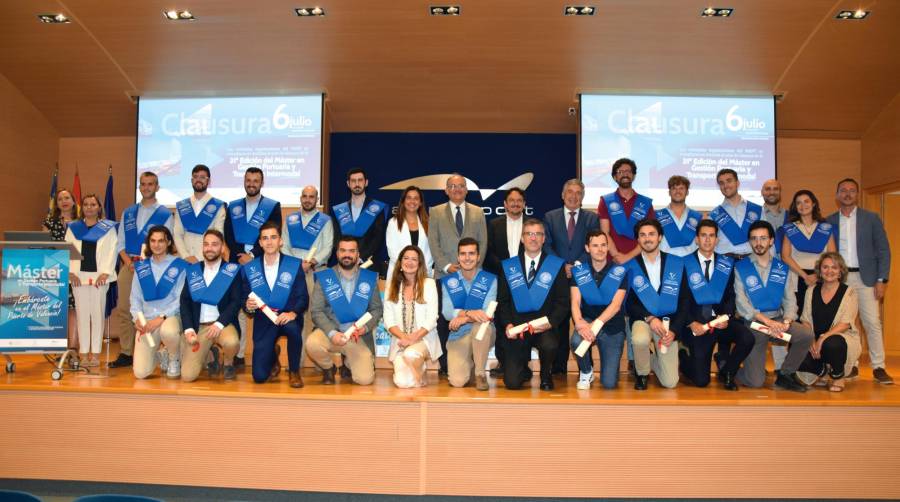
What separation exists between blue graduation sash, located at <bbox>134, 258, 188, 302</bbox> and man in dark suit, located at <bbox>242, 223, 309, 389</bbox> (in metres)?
0.54

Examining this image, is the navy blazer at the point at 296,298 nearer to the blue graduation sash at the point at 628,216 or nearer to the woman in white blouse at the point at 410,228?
the woman in white blouse at the point at 410,228

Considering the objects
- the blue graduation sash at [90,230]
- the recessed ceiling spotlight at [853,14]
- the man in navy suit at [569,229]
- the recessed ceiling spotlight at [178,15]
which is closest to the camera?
the man in navy suit at [569,229]

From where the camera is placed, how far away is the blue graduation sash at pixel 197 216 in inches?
232

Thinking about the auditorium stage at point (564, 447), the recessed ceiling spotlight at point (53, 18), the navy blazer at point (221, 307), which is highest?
the recessed ceiling spotlight at point (53, 18)

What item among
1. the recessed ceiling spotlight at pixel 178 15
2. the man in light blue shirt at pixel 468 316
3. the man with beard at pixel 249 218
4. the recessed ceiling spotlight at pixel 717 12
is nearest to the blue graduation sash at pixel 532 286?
the man in light blue shirt at pixel 468 316

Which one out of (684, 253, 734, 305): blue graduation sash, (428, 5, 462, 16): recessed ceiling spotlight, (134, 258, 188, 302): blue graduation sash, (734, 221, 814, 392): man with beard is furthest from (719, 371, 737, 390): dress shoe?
(428, 5, 462, 16): recessed ceiling spotlight

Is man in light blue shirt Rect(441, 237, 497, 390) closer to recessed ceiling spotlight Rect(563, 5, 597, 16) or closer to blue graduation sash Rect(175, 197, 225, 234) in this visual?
blue graduation sash Rect(175, 197, 225, 234)

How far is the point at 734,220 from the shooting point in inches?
221

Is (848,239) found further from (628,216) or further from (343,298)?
(343,298)

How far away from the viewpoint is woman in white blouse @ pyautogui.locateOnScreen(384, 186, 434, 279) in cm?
555

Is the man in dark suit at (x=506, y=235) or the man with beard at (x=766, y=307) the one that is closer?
the man with beard at (x=766, y=307)

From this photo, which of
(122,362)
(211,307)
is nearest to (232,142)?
(122,362)

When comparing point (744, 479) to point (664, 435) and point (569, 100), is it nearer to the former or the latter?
point (664, 435)

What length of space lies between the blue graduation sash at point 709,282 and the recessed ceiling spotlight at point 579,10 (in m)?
3.05
